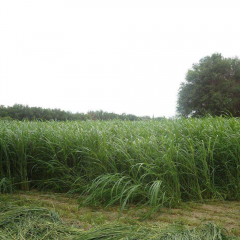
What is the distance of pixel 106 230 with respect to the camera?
192 centimetres

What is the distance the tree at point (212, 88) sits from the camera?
18266 mm

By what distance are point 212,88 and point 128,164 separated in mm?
17398

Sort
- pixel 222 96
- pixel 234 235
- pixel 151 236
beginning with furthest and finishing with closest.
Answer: pixel 222 96
pixel 234 235
pixel 151 236

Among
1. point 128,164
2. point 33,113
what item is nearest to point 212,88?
point 33,113

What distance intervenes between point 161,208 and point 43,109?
41.0 feet

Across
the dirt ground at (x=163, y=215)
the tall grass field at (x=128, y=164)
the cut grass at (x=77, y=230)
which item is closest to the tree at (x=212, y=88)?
the tall grass field at (x=128, y=164)

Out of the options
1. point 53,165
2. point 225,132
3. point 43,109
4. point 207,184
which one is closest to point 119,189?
point 207,184

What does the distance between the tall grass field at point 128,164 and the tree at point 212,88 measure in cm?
1559

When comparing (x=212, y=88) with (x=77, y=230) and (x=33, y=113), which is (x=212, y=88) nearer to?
(x=33, y=113)

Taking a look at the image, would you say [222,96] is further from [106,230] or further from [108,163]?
[106,230]

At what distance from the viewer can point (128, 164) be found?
314cm

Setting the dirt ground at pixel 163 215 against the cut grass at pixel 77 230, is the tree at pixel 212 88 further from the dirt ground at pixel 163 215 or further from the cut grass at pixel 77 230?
the cut grass at pixel 77 230

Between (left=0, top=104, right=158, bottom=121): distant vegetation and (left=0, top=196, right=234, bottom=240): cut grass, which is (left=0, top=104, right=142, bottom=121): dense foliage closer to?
(left=0, top=104, right=158, bottom=121): distant vegetation

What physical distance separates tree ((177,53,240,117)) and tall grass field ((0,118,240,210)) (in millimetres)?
15592
